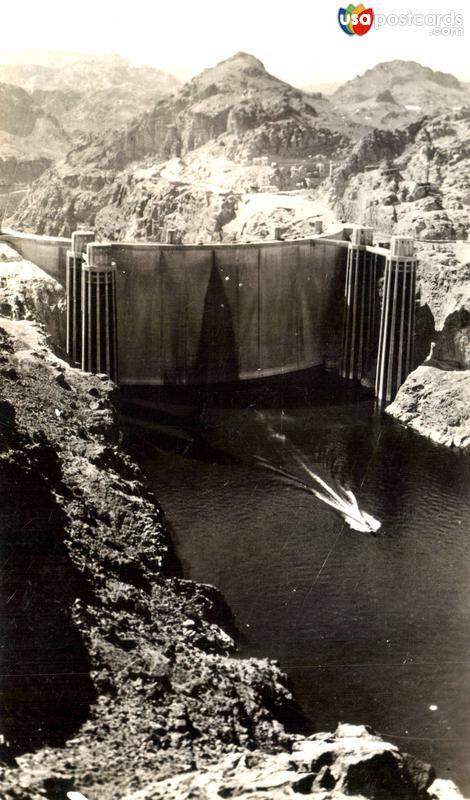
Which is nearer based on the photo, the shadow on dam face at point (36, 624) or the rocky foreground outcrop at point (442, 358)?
the shadow on dam face at point (36, 624)

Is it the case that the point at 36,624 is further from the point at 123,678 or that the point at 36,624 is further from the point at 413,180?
the point at 413,180

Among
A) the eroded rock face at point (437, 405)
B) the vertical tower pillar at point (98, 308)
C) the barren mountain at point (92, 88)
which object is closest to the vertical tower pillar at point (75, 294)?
the vertical tower pillar at point (98, 308)

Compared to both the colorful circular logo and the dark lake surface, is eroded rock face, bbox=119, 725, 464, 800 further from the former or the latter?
the colorful circular logo

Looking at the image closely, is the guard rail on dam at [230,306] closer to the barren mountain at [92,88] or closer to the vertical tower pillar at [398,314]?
the vertical tower pillar at [398,314]

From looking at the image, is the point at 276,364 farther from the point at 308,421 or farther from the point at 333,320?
the point at 308,421

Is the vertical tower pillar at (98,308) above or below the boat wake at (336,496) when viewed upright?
above

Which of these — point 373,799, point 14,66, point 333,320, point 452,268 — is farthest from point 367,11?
point 14,66
